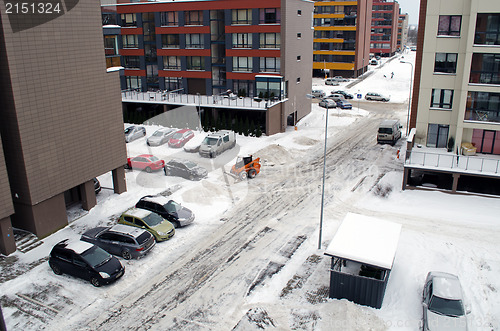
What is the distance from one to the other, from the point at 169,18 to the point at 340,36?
160ft

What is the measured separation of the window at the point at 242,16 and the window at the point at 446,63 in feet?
72.9

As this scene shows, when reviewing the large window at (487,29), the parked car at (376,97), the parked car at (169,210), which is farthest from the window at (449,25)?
the parked car at (376,97)

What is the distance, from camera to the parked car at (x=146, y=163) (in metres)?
35.1

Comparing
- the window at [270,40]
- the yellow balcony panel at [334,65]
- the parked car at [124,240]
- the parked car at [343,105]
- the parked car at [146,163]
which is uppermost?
the window at [270,40]

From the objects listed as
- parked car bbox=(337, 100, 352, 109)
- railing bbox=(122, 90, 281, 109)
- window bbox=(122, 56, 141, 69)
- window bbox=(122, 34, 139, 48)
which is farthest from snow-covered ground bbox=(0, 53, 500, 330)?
window bbox=(122, 34, 139, 48)

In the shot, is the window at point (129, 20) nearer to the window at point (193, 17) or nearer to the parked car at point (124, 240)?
the window at point (193, 17)

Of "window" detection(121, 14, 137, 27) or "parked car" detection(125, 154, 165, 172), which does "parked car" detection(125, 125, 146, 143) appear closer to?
"parked car" detection(125, 154, 165, 172)

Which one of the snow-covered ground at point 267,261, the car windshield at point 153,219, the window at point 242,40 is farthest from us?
the window at point 242,40

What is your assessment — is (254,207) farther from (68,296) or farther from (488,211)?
(488,211)

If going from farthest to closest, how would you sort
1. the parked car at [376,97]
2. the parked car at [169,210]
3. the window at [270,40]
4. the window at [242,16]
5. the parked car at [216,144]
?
the parked car at [376,97], the window at [242,16], the window at [270,40], the parked car at [216,144], the parked car at [169,210]

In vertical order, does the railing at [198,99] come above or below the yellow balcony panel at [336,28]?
below

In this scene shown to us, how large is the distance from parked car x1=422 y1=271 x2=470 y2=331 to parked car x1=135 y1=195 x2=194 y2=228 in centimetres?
1396

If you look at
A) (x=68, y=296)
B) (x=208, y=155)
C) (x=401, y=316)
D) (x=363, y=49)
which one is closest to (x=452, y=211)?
(x=401, y=316)

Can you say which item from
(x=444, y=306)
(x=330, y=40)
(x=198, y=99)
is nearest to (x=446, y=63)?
(x=444, y=306)
